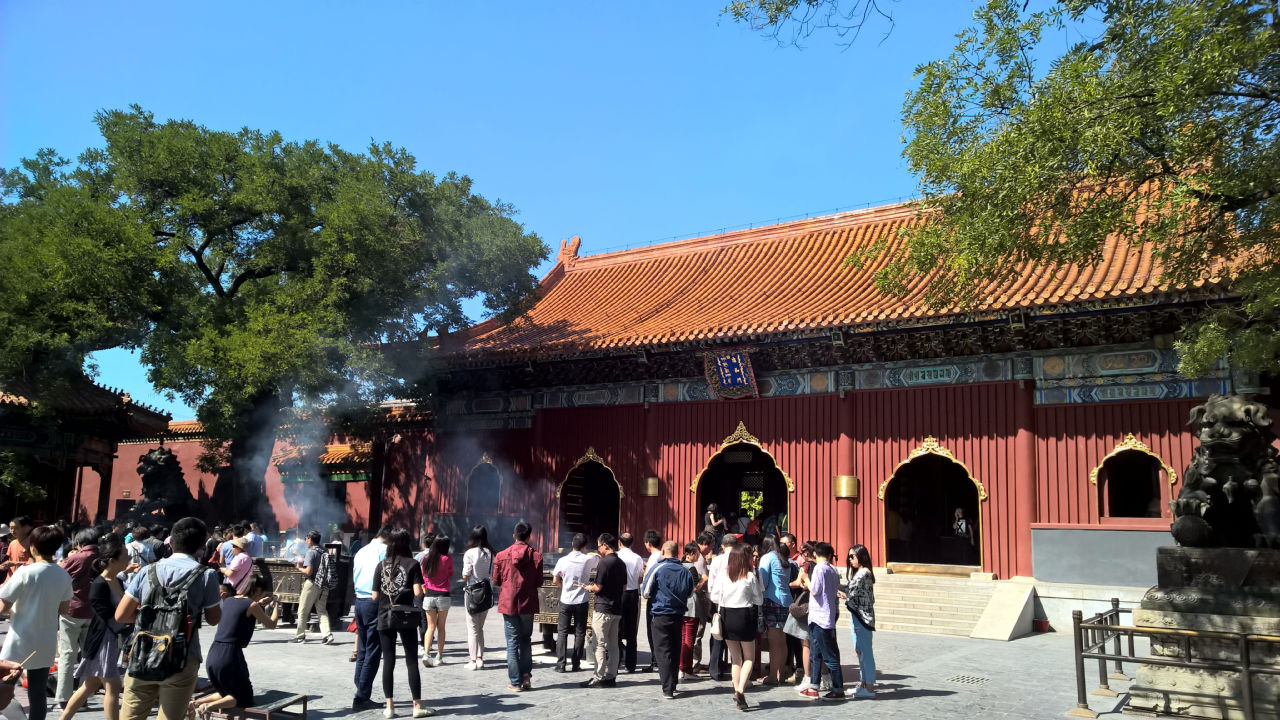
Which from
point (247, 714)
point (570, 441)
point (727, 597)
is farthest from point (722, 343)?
point (247, 714)

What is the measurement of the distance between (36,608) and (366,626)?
215 centimetres

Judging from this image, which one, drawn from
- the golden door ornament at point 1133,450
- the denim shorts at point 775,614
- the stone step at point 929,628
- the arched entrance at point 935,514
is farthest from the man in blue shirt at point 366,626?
the arched entrance at point 935,514

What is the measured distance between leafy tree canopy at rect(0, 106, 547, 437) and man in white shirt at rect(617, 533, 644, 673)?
7431 mm

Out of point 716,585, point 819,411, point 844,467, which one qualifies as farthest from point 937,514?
point 716,585

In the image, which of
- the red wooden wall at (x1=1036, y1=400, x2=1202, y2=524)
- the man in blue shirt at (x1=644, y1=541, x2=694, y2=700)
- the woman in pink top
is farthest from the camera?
the red wooden wall at (x1=1036, y1=400, x2=1202, y2=524)

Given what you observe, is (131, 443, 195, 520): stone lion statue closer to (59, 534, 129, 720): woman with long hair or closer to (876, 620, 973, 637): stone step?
(59, 534, 129, 720): woman with long hair

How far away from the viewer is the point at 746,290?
1761 centimetres

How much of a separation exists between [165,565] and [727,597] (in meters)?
4.19

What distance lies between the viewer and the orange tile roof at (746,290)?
1293cm

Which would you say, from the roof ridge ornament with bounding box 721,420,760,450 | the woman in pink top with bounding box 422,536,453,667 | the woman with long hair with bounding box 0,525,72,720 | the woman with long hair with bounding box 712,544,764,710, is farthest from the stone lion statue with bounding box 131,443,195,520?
the woman with long hair with bounding box 712,544,764,710

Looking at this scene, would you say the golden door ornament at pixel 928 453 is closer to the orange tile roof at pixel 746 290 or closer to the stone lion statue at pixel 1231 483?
the orange tile roof at pixel 746 290

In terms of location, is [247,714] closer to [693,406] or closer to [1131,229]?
[1131,229]

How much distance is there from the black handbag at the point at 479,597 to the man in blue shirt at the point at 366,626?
5.20ft

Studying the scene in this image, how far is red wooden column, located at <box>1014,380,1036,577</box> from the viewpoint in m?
13.3
